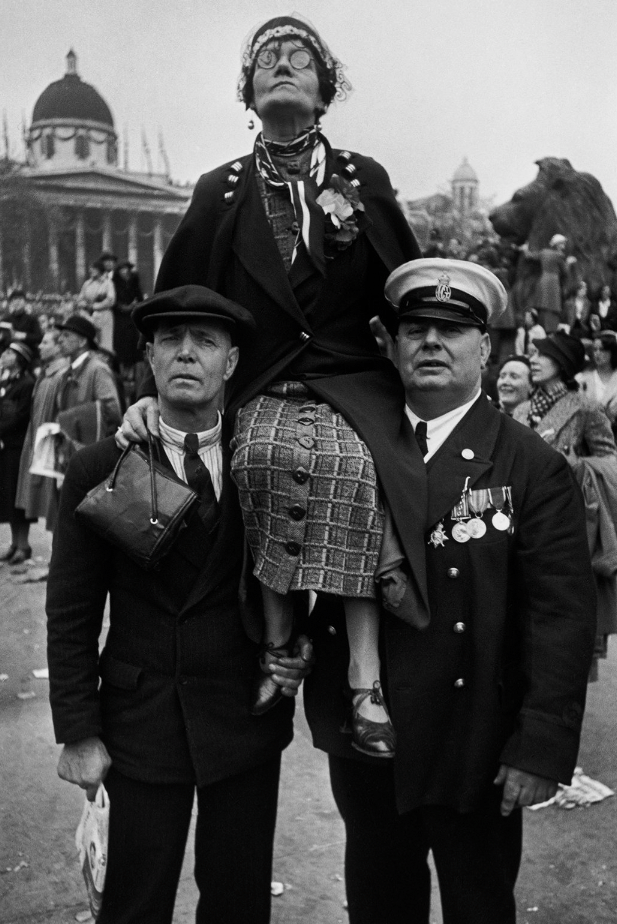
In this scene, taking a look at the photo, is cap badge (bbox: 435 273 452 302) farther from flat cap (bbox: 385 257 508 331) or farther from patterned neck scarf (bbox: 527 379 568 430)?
patterned neck scarf (bbox: 527 379 568 430)

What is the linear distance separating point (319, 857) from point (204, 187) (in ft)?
8.29

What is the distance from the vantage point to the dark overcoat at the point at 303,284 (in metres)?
2.68

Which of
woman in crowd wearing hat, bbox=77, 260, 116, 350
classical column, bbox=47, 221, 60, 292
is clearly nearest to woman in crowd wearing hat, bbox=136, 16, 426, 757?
woman in crowd wearing hat, bbox=77, 260, 116, 350

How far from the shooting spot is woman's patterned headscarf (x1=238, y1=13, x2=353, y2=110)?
2811 millimetres

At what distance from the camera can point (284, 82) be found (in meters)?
2.77

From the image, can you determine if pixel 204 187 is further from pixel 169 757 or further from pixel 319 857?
pixel 319 857

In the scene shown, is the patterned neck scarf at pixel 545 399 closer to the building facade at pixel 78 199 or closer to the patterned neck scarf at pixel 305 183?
the patterned neck scarf at pixel 305 183

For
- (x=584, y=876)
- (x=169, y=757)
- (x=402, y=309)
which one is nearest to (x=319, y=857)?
(x=584, y=876)

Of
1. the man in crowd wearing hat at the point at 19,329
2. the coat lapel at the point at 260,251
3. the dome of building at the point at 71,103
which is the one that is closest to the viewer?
the coat lapel at the point at 260,251

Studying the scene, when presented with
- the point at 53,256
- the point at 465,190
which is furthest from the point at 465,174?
the point at 53,256

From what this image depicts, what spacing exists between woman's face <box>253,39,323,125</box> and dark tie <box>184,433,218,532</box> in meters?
1.00

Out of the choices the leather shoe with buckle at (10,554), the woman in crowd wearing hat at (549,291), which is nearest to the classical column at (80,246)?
the woman in crowd wearing hat at (549,291)

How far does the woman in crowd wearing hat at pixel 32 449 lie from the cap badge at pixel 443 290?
5.78m

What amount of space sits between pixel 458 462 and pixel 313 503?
16.1 inches
